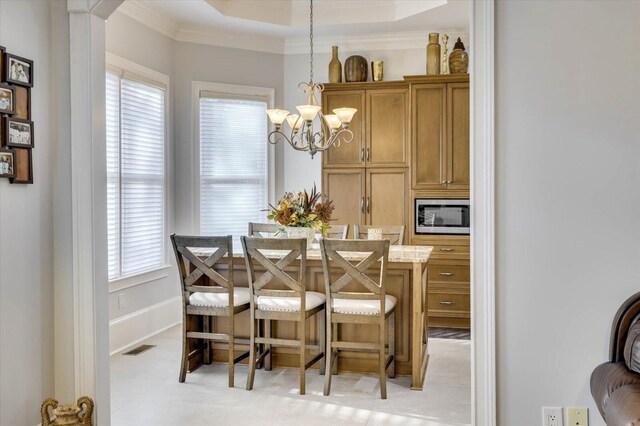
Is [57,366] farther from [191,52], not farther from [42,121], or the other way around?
[191,52]

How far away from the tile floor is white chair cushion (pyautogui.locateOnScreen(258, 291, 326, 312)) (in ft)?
1.78

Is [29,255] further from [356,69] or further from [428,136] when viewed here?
[356,69]

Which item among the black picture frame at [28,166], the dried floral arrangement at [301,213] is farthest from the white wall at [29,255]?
the dried floral arrangement at [301,213]

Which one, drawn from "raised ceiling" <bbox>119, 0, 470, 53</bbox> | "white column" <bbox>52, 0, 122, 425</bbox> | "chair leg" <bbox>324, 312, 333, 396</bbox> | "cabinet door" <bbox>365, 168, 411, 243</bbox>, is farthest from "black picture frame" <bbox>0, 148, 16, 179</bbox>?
"cabinet door" <bbox>365, 168, 411, 243</bbox>

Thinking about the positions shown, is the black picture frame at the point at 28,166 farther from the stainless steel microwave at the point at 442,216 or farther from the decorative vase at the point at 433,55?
the decorative vase at the point at 433,55

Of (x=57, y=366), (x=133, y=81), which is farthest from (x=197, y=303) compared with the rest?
(x=133, y=81)

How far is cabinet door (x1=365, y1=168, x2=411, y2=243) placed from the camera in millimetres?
5906

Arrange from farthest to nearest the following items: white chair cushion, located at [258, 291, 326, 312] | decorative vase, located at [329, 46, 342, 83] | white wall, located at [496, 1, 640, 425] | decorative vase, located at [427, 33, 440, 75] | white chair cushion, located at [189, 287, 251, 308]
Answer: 1. decorative vase, located at [329, 46, 342, 83]
2. decorative vase, located at [427, 33, 440, 75]
3. white chair cushion, located at [189, 287, 251, 308]
4. white chair cushion, located at [258, 291, 326, 312]
5. white wall, located at [496, 1, 640, 425]

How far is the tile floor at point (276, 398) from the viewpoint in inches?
136

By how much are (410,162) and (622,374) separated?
3811 millimetres

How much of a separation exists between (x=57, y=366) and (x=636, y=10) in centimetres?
312

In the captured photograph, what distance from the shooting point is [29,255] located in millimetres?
2816

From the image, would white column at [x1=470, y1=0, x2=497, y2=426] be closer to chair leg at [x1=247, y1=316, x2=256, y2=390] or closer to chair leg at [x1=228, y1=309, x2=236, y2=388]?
chair leg at [x1=247, y1=316, x2=256, y2=390]

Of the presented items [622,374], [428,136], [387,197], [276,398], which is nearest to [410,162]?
[428,136]
